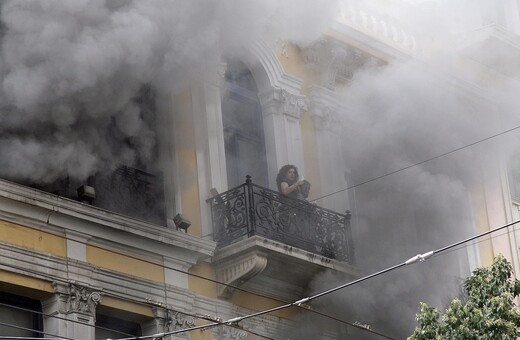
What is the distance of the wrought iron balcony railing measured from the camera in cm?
2217

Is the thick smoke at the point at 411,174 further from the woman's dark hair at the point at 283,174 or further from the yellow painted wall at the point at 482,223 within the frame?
the woman's dark hair at the point at 283,174

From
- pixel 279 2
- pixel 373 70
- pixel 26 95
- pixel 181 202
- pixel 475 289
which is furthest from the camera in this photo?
pixel 373 70

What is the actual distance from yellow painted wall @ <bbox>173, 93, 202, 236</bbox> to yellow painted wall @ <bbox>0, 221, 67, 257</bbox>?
2229 mm

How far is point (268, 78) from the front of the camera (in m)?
24.4

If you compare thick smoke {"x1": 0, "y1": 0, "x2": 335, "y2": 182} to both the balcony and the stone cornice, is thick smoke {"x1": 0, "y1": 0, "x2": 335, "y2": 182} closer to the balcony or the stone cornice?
the stone cornice

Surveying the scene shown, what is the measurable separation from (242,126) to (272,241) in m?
2.75

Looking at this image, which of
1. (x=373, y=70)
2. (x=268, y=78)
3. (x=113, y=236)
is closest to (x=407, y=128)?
(x=373, y=70)

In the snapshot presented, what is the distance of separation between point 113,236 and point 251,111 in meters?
4.20

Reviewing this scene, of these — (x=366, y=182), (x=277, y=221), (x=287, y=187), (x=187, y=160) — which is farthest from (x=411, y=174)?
(x=187, y=160)

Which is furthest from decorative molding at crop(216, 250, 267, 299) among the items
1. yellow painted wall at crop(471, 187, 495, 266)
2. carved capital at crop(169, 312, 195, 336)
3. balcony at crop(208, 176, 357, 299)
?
yellow painted wall at crop(471, 187, 495, 266)

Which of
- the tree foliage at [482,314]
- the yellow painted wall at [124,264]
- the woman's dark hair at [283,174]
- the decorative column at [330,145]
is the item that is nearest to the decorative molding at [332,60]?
the decorative column at [330,145]

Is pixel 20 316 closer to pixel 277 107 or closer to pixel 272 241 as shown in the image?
pixel 272 241

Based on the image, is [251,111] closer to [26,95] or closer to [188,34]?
[188,34]

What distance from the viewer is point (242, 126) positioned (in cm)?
2422
